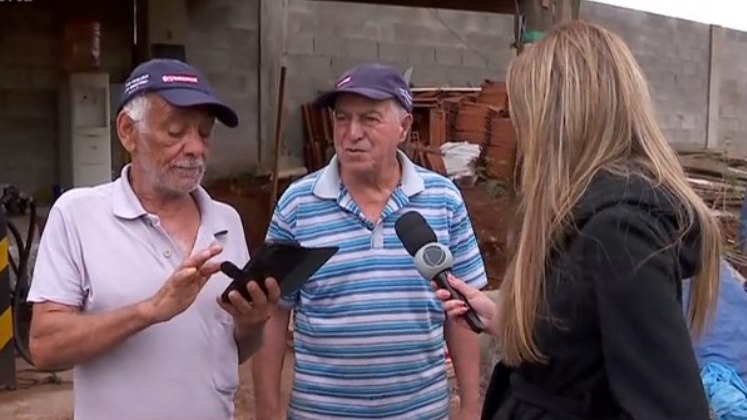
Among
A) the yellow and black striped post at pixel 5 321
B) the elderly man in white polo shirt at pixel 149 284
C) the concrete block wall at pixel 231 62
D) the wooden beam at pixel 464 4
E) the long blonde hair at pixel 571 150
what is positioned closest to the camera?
the long blonde hair at pixel 571 150

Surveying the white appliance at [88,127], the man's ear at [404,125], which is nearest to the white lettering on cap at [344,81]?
the man's ear at [404,125]

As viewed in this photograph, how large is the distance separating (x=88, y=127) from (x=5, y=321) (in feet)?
10.2

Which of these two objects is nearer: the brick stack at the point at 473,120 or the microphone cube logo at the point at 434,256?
the microphone cube logo at the point at 434,256

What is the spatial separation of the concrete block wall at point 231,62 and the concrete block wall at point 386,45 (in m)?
0.44

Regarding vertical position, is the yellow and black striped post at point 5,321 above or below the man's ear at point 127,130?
below

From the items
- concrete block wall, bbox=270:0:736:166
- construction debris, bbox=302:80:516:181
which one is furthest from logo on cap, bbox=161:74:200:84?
construction debris, bbox=302:80:516:181

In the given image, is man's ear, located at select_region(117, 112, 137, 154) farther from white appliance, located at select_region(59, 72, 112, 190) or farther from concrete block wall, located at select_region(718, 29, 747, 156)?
concrete block wall, located at select_region(718, 29, 747, 156)

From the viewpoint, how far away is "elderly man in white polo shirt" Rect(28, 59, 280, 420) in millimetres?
2201

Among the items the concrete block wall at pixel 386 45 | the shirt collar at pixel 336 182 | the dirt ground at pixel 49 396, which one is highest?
the concrete block wall at pixel 386 45

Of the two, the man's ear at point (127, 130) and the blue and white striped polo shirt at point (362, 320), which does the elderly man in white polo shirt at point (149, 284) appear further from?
the blue and white striped polo shirt at point (362, 320)

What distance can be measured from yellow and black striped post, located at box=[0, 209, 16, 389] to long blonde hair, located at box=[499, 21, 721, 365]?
4.47m

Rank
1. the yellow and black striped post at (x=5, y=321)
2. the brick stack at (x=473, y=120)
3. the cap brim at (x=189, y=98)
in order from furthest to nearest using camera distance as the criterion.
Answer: the brick stack at (x=473, y=120), the yellow and black striped post at (x=5, y=321), the cap brim at (x=189, y=98)

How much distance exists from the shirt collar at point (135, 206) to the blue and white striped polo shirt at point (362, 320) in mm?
298

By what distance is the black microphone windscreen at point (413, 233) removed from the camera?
2.24 m
